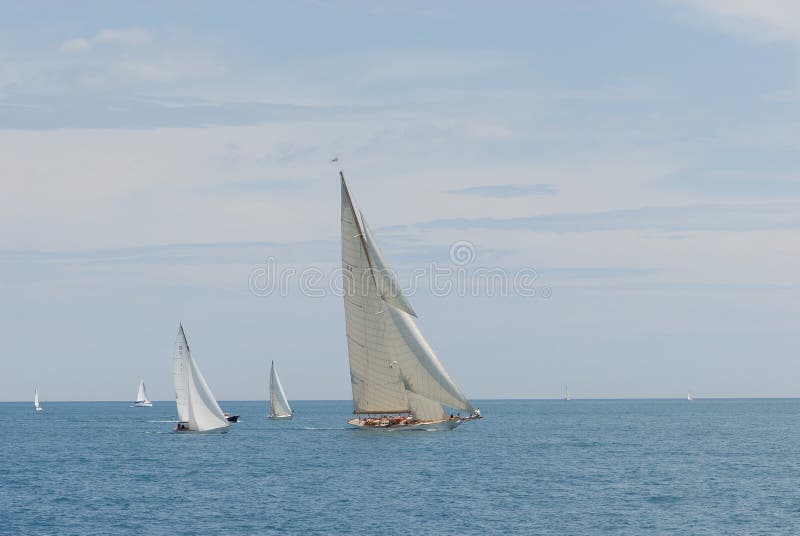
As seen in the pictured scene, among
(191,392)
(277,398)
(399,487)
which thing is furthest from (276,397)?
(399,487)

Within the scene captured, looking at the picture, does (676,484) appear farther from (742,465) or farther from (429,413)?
(429,413)

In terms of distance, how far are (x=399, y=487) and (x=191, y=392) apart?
4300 cm

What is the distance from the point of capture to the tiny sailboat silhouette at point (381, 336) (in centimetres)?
9850

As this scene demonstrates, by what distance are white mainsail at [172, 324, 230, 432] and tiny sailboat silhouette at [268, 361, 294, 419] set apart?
43486 millimetres

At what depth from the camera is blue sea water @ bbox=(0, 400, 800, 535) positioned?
58.3 meters

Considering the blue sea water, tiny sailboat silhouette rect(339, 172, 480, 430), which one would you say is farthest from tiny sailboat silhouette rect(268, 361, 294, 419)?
tiny sailboat silhouette rect(339, 172, 480, 430)

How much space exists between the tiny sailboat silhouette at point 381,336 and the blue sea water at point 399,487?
5439 mm

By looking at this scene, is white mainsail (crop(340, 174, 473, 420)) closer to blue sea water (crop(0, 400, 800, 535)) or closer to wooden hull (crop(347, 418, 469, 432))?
wooden hull (crop(347, 418, 469, 432))

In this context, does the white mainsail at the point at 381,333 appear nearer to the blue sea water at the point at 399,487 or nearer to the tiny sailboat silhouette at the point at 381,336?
the tiny sailboat silhouette at the point at 381,336

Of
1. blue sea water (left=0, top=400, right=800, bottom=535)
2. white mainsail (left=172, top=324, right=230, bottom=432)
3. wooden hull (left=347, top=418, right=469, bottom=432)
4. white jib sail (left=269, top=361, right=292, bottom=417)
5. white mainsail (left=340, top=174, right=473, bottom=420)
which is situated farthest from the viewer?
white jib sail (left=269, top=361, right=292, bottom=417)

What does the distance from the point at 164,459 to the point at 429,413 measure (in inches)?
1008

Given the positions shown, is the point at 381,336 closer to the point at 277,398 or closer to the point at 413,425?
the point at 413,425

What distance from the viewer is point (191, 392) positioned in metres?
110

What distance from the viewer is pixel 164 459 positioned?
96.4 m
